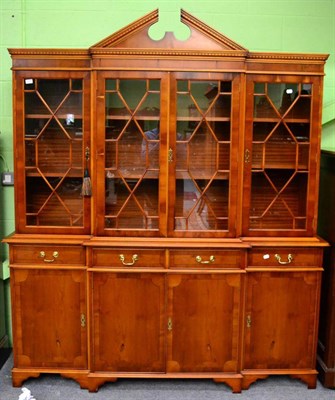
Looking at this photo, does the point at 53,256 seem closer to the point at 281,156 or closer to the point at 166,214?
the point at 166,214

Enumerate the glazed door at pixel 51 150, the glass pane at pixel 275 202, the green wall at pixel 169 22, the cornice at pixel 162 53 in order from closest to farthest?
the cornice at pixel 162 53
the glazed door at pixel 51 150
the glass pane at pixel 275 202
the green wall at pixel 169 22

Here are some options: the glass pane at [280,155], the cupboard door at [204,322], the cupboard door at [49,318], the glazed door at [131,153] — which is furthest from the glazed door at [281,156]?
the cupboard door at [49,318]

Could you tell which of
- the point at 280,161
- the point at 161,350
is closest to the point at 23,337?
the point at 161,350

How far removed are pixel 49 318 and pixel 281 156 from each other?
1831 millimetres

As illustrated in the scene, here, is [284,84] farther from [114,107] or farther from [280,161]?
[114,107]

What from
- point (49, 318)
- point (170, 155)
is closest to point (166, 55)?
point (170, 155)

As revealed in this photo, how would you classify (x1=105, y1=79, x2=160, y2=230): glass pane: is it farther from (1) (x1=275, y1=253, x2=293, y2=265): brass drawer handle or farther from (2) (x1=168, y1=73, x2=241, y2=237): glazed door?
(1) (x1=275, y1=253, x2=293, y2=265): brass drawer handle

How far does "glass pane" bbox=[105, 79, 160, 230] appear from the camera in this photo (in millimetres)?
2934

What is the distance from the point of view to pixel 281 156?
3.08 meters

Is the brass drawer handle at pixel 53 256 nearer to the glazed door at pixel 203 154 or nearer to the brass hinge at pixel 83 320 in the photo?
the brass hinge at pixel 83 320

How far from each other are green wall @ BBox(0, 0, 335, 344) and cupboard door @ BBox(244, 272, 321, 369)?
1.30m

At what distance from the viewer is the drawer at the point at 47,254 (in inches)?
119

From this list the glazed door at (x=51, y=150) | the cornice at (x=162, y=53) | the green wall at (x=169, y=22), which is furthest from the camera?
the green wall at (x=169, y=22)

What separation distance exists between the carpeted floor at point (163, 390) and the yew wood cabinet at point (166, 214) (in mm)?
82
